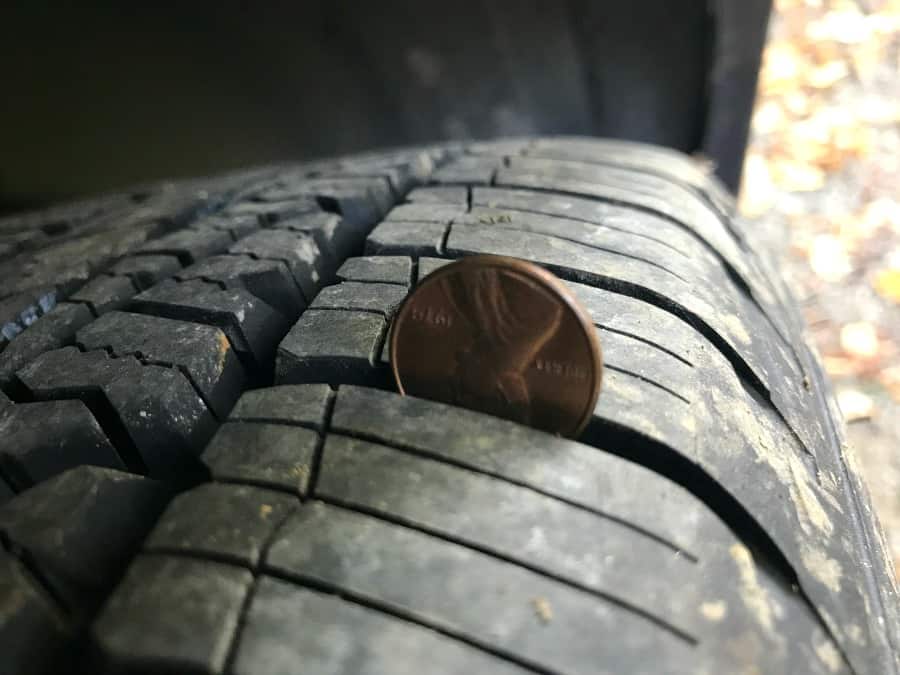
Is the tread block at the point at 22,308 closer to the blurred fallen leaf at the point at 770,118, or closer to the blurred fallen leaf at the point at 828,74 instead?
the blurred fallen leaf at the point at 770,118

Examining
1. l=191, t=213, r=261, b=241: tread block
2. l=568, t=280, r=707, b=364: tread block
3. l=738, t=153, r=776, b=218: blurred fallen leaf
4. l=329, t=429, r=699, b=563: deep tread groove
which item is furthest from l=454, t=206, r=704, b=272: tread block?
l=738, t=153, r=776, b=218: blurred fallen leaf

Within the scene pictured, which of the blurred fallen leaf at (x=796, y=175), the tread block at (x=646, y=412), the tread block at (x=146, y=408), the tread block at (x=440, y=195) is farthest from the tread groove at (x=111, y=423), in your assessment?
the blurred fallen leaf at (x=796, y=175)

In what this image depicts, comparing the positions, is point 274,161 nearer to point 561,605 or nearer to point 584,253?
point 584,253

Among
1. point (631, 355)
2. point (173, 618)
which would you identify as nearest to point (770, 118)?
point (631, 355)

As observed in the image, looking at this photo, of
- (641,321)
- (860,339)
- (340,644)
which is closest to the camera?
(340,644)

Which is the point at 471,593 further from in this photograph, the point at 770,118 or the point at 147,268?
the point at 770,118

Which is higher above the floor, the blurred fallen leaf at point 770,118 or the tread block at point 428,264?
the tread block at point 428,264

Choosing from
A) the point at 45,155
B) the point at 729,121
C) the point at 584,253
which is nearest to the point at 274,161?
the point at 45,155
